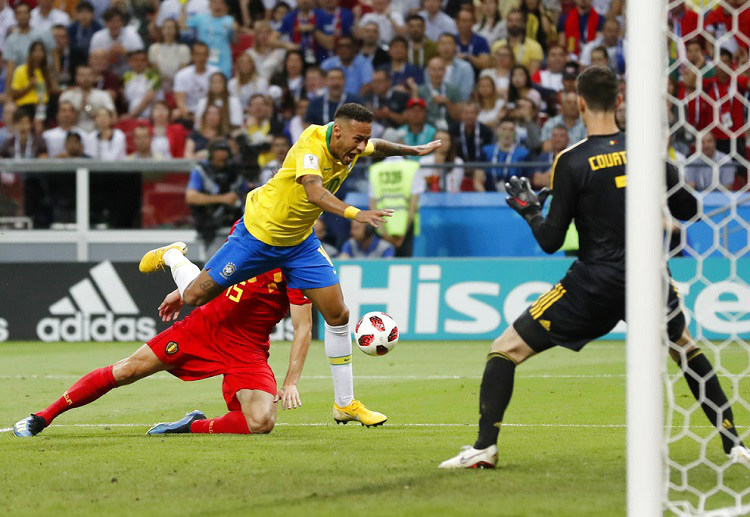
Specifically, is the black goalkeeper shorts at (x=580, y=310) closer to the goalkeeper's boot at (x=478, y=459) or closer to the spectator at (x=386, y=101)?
the goalkeeper's boot at (x=478, y=459)

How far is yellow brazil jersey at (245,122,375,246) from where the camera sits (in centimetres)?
809

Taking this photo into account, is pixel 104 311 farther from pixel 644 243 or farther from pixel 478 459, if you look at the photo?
pixel 644 243

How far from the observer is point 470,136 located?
53.1 feet

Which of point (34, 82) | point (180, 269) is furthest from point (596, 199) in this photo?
point (34, 82)

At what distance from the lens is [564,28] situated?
18266 mm

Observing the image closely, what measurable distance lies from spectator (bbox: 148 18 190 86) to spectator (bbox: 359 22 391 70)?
9.17 ft

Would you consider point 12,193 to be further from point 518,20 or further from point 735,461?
point 735,461

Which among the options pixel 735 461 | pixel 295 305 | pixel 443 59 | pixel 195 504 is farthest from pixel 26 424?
pixel 443 59

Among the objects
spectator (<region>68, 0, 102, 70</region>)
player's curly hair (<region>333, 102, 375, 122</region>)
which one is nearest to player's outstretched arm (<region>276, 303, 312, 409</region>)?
player's curly hair (<region>333, 102, 375, 122</region>)

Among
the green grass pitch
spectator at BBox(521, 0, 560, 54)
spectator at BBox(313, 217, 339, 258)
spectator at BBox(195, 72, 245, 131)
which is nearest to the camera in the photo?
the green grass pitch

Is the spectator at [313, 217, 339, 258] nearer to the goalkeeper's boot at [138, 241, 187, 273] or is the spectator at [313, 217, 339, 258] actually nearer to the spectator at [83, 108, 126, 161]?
the spectator at [83, 108, 126, 161]

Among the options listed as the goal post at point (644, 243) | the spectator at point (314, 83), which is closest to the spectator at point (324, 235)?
the spectator at point (314, 83)

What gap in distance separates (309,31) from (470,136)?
157 inches

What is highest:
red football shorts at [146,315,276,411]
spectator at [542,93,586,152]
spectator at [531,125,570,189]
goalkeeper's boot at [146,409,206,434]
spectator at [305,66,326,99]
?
spectator at [305,66,326,99]
